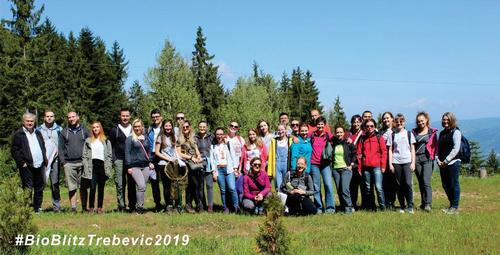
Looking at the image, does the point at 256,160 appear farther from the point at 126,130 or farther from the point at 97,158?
the point at 97,158

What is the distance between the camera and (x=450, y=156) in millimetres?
10367

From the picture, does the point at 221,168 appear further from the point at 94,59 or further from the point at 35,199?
the point at 94,59

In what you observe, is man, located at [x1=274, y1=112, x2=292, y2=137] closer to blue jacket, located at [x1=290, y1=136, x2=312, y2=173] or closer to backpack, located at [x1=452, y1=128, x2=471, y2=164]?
blue jacket, located at [x1=290, y1=136, x2=312, y2=173]

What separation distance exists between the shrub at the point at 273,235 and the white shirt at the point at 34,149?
684cm

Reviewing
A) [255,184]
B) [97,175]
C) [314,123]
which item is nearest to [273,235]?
[255,184]

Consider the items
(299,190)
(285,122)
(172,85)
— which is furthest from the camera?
(172,85)

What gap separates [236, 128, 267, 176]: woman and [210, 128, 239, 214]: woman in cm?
25

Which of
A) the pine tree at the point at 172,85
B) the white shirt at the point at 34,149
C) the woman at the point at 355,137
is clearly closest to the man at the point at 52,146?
the white shirt at the point at 34,149

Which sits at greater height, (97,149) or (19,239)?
(97,149)

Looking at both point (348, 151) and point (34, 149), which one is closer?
point (34, 149)

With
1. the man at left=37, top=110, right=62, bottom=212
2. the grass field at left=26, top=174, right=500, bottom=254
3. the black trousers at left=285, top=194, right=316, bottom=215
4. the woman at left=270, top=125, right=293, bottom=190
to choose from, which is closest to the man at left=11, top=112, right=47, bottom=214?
the man at left=37, top=110, right=62, bottom=212

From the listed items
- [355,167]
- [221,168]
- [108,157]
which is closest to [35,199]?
[108,157]

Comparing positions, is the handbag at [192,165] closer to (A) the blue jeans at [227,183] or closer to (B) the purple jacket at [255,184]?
(A) the blue jeans at [227,183]

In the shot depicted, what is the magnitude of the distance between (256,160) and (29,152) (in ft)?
15.5
